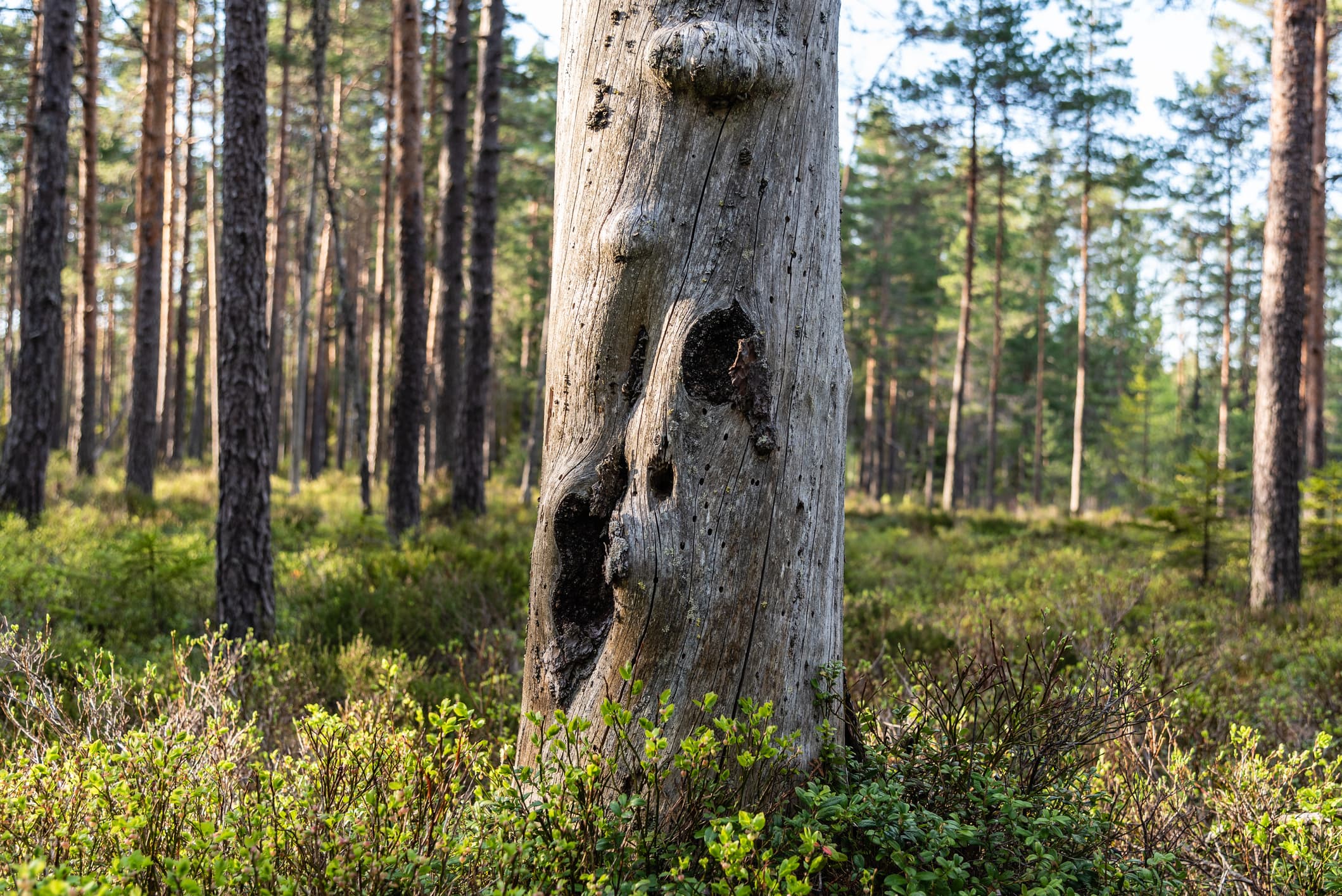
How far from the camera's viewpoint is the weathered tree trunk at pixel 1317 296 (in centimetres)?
1470

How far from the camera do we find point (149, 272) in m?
12.8

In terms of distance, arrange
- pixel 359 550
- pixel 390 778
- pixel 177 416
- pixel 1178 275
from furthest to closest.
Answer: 1. pixel 1178 275
2. pixel 177 416
3. pixel 359 550
4. pixel 390 778

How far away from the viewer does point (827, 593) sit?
263 cm

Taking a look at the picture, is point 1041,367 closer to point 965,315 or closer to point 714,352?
point 965,315

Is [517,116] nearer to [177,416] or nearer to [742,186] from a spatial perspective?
[177,416]

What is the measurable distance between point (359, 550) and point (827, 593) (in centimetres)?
715

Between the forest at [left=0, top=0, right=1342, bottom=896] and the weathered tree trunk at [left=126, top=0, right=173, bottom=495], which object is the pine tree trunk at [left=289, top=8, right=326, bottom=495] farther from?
the weathered tree trunk at [left=126, top=0, right=173, bottom=495]

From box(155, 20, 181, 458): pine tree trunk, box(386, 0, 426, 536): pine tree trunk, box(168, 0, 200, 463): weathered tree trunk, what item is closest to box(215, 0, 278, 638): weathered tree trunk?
box(386, 0, 426, 536): pine tree trunk

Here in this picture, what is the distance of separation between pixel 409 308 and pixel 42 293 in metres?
3.91

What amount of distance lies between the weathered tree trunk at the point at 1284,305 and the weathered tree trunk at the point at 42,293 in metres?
12.8

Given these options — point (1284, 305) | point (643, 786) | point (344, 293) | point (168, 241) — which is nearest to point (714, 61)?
point (643, 786)

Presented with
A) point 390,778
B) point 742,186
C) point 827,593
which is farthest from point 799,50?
point 390,778

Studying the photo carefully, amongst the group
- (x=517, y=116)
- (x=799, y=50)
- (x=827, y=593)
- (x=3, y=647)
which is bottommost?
(x=3, y=647)

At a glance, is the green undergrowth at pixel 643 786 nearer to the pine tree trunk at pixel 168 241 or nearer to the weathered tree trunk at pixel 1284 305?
the weathered tree trunk at pixel 1284 305
